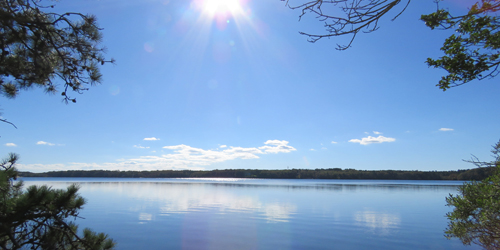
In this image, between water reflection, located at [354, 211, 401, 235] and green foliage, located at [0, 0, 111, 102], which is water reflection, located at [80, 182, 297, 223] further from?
green foliage, located at [0, 0, 111, 102]

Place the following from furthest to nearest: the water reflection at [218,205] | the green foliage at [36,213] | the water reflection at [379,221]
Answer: the water reflection at [218,205], the water reflection at [379,221], the green foliage at [36,213]

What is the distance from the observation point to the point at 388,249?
43.5ft

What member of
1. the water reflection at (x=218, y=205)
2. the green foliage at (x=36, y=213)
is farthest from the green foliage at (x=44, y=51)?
the water reflection at (x=218, y=205)

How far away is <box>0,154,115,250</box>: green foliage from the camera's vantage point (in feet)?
12.3

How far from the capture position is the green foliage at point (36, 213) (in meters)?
3.75

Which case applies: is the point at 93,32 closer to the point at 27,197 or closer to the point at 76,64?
the point at 76,64

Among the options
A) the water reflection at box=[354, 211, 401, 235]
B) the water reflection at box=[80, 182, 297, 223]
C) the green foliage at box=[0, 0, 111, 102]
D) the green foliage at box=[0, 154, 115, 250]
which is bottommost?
the water reflection at box=[354, 211, 401, 235]

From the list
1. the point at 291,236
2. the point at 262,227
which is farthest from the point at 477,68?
the point at 262,227

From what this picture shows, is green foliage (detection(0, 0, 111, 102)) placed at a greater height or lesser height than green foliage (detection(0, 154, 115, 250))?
greater

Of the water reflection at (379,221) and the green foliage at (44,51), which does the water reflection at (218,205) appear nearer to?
the water reflection at (379,221)

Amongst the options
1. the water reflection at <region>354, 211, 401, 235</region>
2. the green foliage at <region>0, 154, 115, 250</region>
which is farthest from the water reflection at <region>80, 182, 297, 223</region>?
the green foliage at <region>0, 154, 115, 250</region>

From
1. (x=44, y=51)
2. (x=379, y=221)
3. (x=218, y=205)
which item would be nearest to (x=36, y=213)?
(x=44, y=51)

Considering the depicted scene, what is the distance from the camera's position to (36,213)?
4.14 m

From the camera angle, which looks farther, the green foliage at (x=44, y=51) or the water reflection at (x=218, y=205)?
the water reflection at (x=218, y=205)
